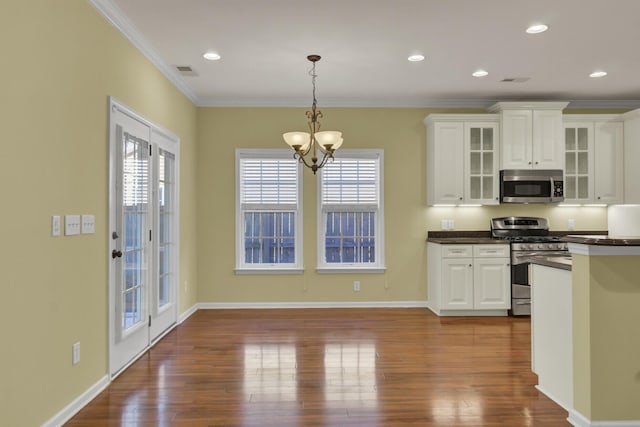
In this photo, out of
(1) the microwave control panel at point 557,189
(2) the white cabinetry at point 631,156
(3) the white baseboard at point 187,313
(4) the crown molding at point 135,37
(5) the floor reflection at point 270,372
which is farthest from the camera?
(1) the microwave control panel at point 557,189

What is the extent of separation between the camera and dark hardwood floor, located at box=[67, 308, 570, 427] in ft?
9.40

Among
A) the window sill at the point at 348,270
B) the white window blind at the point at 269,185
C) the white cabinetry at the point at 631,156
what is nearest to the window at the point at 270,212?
the white window blind at the point at 269,185

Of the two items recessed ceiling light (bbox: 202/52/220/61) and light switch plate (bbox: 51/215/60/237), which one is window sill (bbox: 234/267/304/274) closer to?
recessed ceiling light (bbox: 202/52/220/61)

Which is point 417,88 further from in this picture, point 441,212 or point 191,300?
point 191,300

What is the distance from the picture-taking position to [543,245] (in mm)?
5637

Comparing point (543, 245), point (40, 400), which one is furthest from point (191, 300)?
point (543, 245)

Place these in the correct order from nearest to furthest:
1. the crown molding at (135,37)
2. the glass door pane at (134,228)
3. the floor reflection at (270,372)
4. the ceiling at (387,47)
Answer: the floor reflection at (270,372)
the crown molding at (135,37)
the ceiling at (387,47)
the glass door pane at (134,228)

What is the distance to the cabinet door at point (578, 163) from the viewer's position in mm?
6012

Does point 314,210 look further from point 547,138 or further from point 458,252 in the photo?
point 547,138

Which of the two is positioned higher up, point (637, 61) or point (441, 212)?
point (637, 61)

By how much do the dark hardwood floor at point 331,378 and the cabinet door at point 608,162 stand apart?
2.22 m

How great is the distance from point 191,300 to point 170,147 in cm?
203

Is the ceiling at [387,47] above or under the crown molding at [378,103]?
above

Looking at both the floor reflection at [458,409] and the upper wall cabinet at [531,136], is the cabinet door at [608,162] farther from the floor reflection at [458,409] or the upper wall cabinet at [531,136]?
the floor reflection at [458,409]
